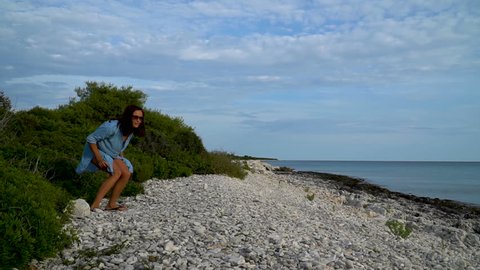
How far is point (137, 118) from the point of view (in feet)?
28.3

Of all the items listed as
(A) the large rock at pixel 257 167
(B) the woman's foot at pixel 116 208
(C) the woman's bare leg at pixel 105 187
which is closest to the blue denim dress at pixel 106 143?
(C) the woman's bare leg at pixel 105 187

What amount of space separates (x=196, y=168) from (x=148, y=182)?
11.3ft

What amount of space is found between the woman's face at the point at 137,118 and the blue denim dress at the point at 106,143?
0.30m

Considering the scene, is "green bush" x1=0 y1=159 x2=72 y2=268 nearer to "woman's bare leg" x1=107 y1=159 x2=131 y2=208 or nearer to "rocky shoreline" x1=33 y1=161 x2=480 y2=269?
"rocky shoreline" x1=33 y1=161 x2=480 y2=269

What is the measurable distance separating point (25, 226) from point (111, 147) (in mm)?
2921

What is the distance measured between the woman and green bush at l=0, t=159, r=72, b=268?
123 centimetres

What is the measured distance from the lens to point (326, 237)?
26.4ft

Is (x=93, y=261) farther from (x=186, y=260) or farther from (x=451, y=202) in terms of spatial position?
(x=451, y=202)

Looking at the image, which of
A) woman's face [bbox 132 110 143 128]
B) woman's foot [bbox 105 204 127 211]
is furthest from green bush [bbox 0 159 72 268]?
woman's face [bbox 132 110 143 128]

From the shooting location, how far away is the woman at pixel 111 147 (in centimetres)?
853

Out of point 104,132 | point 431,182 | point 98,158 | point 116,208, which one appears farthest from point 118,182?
point 431,182

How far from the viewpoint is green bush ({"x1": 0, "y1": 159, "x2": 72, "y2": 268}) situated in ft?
18.1

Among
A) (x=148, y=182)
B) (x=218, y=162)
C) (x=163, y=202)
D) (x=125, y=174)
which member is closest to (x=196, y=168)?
(x=218, y=162)

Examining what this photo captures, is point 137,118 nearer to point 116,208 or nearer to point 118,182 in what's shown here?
point 118,182
